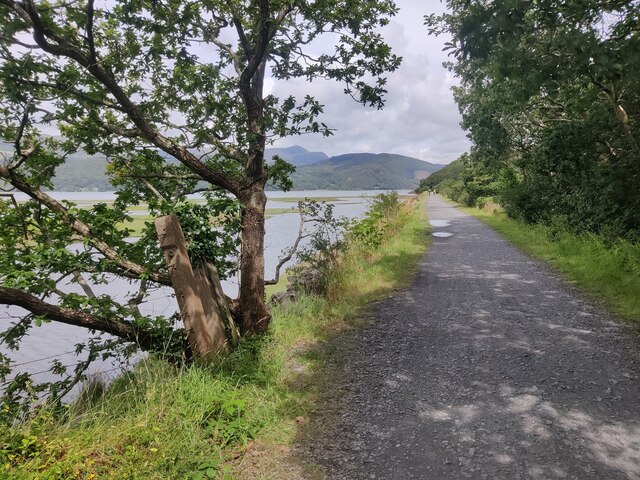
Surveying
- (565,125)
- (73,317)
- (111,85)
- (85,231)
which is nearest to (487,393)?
(73,317)

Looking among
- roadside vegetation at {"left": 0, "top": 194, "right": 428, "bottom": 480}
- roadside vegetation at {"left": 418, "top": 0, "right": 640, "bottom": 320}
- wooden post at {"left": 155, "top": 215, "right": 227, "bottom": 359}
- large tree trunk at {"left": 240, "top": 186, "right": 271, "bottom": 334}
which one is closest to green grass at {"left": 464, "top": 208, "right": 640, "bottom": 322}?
roadside vegetation at {"left": 418, "top": 0, "right": 640, "bottom": 320}

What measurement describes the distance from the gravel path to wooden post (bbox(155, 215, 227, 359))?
167cm

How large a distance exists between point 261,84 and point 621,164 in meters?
9.38

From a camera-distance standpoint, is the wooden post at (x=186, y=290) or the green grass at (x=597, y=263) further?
the green grass at (x=597, y=263)

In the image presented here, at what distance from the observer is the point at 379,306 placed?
7.09 m

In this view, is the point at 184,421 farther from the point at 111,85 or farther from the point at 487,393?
the point at 111,85

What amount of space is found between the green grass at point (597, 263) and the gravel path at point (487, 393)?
1.53 feet

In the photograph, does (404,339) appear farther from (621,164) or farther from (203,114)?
(621,164)

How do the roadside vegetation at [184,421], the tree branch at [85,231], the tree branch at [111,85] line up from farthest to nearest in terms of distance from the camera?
the tree branch at [85,231] → the tree branch at [111,85] → the roadside vegetation at [184,421]

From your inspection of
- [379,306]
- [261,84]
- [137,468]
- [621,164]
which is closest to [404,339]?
[379,306]

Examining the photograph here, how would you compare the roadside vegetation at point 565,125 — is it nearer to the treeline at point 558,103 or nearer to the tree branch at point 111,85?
the treeline at point 558,103

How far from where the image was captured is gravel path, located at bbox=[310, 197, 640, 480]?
2914 mm

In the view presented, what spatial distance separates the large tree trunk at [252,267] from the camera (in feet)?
17.9

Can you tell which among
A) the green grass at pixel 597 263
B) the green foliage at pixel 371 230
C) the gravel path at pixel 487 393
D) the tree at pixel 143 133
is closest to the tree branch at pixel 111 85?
the tree at pixel 143 133
